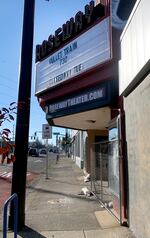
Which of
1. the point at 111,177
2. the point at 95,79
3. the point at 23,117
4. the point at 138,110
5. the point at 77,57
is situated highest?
the point at 77,57

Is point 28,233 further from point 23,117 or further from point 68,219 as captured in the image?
point 23,117

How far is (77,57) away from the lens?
12.4m

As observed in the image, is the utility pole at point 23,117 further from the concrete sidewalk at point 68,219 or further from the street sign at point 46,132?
the street sign at point 46,132

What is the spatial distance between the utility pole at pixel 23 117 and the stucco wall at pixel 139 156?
243 centimetres

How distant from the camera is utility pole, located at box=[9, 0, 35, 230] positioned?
872 cm

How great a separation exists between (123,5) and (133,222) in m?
6.26

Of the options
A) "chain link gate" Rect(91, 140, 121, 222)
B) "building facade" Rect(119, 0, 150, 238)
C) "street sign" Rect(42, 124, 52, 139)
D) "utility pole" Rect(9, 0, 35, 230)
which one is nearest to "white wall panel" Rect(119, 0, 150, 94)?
"building facade" Rect(119, 0, 150, 238)

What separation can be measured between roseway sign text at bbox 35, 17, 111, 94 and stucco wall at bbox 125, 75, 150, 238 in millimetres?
3037

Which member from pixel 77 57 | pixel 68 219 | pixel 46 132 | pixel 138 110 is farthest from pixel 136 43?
pixel 46 132

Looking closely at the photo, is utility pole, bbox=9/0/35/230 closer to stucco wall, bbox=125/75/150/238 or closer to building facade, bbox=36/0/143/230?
building facade, bbox=36/0/143/230

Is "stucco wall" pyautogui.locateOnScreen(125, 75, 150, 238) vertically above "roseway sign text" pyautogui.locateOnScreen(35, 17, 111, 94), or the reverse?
"roseway sign text" pyautogui.locateOnScreen(35, 17, 111, 94)

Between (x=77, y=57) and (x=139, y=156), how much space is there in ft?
19.9

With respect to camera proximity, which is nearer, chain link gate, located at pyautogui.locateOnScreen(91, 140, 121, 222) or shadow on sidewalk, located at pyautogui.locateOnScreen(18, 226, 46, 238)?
shadow on sidewalk, located at pyautogui.locateOnScreen(18, 226, 46, 238)

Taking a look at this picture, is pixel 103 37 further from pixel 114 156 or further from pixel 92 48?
pixel 114 156
